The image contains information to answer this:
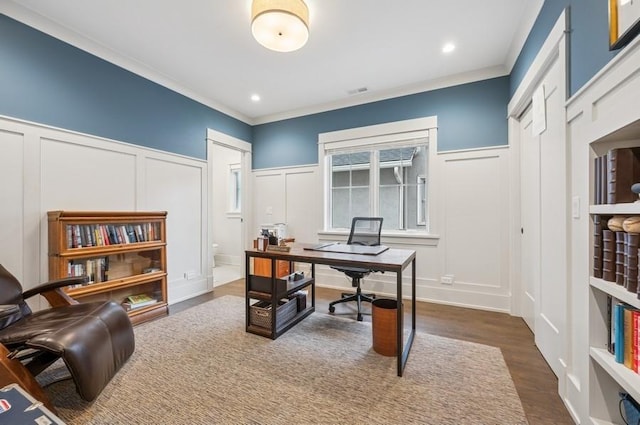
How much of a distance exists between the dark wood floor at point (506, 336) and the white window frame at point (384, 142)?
985 millimetres

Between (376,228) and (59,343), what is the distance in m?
2.75

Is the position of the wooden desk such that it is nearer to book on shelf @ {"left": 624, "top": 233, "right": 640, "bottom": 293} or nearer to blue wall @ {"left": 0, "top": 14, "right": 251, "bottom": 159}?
book on shelf @ {"left": 624, "top": 233, "right": 640, "bottom": 293}

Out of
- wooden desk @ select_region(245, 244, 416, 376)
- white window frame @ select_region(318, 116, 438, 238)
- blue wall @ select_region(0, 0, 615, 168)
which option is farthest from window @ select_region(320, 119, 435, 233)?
wooden desk @ select_region(245, 244, 416, 376)

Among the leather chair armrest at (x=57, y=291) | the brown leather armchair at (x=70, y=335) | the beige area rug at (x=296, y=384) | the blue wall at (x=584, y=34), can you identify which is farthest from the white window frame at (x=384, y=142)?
the leather chair armrest at (x=57, y=291)

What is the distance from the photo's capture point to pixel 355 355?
2.06 metres

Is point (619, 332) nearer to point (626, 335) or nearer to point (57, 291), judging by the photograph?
point (626, 335)

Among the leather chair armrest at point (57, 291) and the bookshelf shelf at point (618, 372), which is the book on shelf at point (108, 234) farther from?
the bookshelf shelf at point (618, 372)

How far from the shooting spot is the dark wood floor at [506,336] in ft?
5.01

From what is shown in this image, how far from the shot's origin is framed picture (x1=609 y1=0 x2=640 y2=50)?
0.98 meters

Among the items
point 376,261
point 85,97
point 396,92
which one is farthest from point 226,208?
point 376,261

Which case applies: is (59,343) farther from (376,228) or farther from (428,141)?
(428,141)

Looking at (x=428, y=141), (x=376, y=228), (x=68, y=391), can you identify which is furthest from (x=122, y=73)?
(x=428, y=141)

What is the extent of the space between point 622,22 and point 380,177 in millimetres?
2817

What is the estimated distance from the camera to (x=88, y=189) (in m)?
2.61
